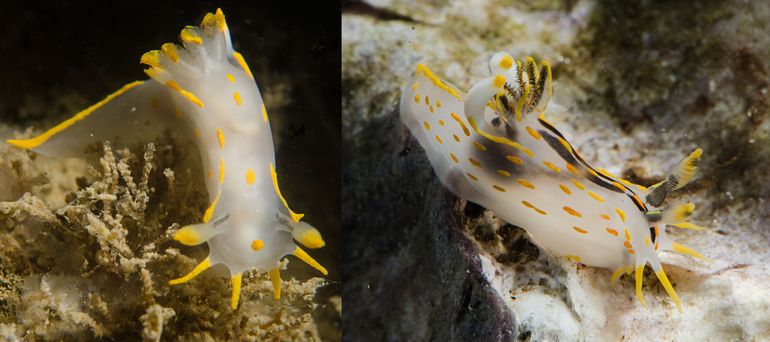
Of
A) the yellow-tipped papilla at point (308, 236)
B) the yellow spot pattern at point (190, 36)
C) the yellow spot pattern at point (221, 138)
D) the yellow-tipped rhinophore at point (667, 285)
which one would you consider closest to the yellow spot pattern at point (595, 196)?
the yellow-tipped rhinophore at point (667, 285)

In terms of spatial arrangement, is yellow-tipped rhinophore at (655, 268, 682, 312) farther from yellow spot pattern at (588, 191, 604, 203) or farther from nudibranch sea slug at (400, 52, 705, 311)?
yellow spot pattern at (588, 191, 604, 203)

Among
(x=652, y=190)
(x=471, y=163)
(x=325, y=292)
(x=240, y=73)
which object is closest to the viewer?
(x=652, y=190)

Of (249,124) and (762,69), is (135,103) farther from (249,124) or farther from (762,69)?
(762,69)

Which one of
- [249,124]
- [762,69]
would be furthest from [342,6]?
[762,69]

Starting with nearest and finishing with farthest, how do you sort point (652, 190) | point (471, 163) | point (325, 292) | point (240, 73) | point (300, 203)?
point (652, 190) < point (471, 163) < point (240, 73) < point (325, 292) < point (300, 203)

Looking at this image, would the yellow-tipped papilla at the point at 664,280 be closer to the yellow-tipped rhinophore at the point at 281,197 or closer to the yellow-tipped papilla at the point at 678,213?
the yellow-tipped papilla at the point at 678,213

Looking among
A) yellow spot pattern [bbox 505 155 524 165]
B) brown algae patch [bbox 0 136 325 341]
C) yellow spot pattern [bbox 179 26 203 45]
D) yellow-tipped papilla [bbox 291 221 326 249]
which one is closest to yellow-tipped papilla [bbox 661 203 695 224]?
yellow spot pattern [bbox 505 155 524 165]

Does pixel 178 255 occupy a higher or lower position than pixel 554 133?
lower
